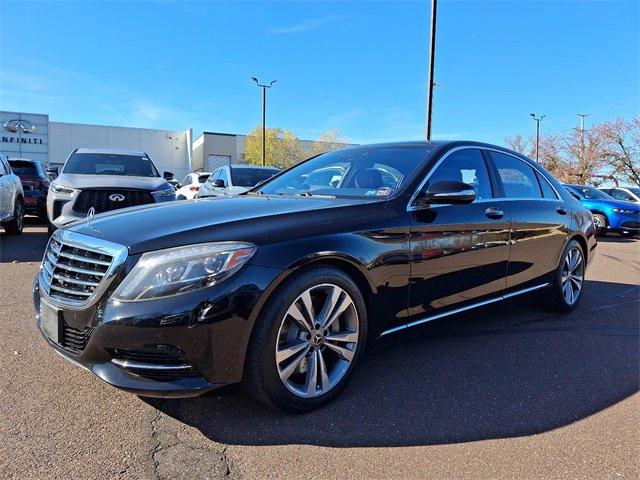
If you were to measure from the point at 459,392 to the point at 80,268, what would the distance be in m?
2.34

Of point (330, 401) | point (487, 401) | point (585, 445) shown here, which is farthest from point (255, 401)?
point (585, 445)

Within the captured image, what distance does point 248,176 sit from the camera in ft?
33.0

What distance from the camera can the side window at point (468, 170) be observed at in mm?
3713

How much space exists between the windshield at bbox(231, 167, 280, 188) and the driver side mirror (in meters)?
6.65

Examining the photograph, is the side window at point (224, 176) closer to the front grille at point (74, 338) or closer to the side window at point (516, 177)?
the side window at point (516, 177)

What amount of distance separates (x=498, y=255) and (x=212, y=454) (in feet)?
8.56

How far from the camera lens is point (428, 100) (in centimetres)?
1380

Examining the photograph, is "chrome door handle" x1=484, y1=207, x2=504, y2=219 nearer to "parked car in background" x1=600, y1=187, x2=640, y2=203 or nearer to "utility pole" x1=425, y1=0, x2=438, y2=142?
"utility pole" x1=425, y1=0, x2=438, y2=142

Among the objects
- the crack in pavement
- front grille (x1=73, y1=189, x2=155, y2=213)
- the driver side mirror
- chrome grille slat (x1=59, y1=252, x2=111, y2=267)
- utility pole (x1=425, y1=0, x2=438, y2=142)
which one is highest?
utility pole (x1=425, y1=0, x2=438, y2=142)

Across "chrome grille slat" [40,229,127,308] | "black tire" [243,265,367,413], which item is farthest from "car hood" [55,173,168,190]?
"black tire" [243,265,367,413]

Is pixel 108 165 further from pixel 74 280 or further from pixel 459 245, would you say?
pixel 459 245

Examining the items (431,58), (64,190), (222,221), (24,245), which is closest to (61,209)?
(64,190)

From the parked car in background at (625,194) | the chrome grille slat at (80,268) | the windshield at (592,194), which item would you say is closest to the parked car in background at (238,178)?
the chrome grille slat at (80,268)

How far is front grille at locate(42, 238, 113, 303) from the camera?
2.50 metres
